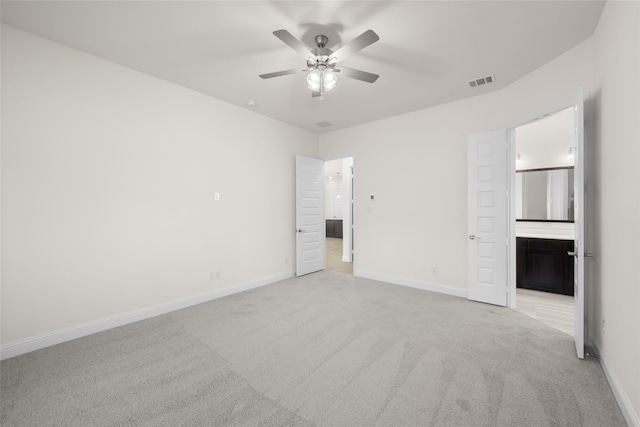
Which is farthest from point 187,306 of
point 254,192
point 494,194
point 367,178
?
point 494,194

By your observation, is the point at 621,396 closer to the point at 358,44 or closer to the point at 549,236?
the point at 358,44

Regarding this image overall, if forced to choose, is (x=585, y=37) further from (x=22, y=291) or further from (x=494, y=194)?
(x=22, y=291)

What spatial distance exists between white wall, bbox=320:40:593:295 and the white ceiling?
0.42m

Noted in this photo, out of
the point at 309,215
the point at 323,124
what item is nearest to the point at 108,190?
the point at 309,215

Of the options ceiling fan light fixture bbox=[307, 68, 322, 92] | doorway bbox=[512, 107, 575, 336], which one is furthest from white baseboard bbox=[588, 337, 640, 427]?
ceiling fan light fixture bbox=[307, 68, 322, 92]

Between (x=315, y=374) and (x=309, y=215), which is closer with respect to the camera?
(x=315, y=374)

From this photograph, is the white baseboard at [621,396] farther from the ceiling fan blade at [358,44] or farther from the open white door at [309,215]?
the open white door at [309,215]

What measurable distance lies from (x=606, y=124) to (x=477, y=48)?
1322 millimetres

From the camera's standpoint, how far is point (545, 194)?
175 inches

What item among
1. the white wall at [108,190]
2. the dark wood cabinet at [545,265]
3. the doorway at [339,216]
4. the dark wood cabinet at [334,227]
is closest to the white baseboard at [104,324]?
the white wall at [108,190]

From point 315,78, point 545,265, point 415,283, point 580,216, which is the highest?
point 315,78

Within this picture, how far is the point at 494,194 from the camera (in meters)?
3.57

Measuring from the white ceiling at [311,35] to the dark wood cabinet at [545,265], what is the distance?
254cm

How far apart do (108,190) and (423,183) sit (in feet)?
14.2
